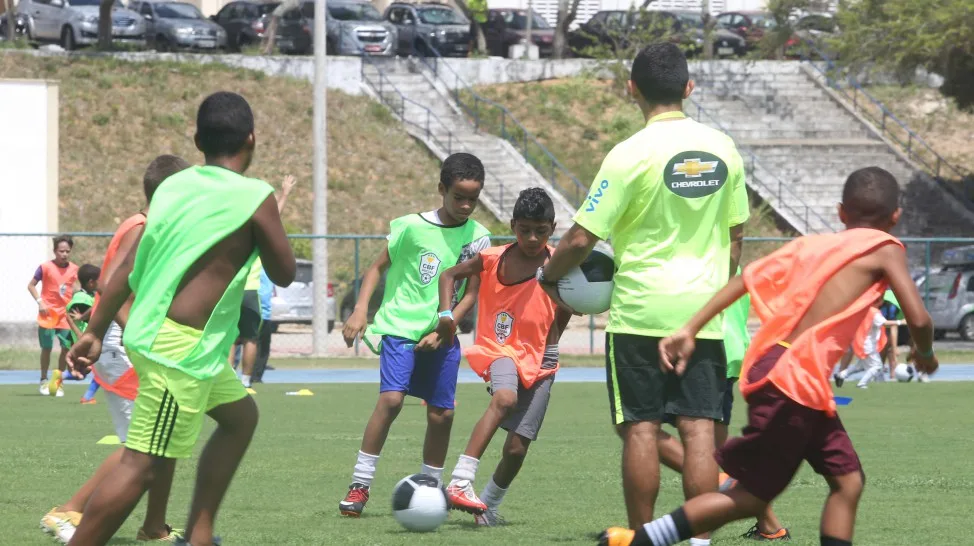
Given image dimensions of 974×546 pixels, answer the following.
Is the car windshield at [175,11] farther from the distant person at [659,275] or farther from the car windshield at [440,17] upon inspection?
the distant person at [659,275]

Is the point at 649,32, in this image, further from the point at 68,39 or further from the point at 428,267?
the point at 428,267

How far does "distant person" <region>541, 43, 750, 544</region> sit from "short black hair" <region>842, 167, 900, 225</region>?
0.61m

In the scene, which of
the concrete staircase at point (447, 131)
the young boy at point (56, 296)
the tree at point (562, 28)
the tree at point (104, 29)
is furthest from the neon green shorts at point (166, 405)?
the tree at point (562, 28)

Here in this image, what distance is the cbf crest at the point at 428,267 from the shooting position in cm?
840

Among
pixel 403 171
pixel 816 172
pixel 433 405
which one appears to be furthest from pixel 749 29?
pixel 433 405

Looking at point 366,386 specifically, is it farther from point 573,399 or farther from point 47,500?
point 47,500

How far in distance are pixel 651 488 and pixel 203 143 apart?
223 cm

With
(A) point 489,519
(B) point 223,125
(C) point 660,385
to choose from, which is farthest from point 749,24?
(B) point 223,125

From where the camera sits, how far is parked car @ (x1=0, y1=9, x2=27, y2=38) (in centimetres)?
4534

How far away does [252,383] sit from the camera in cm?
1938

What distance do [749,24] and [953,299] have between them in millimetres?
25943

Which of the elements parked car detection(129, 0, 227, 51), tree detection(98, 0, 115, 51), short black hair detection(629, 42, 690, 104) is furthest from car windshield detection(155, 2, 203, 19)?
short black hair detection(629, 42, 690, 104)

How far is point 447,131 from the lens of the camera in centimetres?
4303

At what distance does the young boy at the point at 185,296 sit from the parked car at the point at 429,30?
4210cm
